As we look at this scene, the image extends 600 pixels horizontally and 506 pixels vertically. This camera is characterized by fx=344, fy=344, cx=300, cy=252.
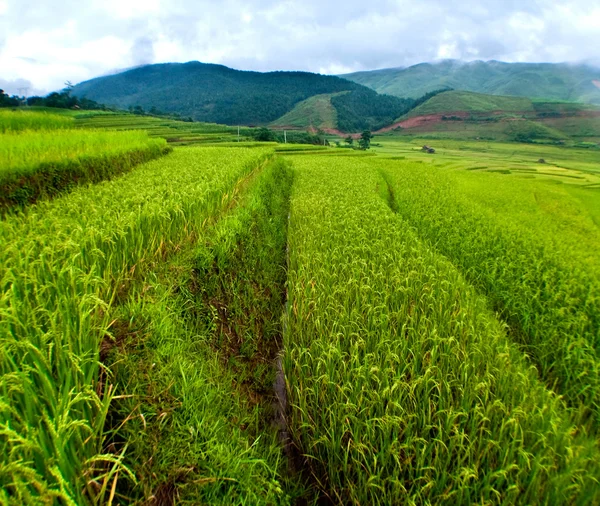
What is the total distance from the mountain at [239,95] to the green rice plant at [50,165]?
9510 centimetres

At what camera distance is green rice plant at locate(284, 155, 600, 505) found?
192 cm

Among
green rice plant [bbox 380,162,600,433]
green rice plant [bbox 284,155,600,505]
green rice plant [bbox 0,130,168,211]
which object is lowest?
green rice plant [bbox 380,162,600,433]

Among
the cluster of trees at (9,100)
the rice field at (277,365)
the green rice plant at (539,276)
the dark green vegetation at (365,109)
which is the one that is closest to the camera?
the rice field at (277,365)

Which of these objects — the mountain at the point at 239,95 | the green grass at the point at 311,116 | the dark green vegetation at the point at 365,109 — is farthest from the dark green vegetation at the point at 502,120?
the green grass at the point at 311,116

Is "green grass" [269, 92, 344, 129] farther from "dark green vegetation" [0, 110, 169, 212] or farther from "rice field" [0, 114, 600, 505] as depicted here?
"rice field" [0, 114, 600, 505]

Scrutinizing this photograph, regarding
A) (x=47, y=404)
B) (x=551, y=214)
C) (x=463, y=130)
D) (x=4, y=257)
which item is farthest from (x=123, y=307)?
(x=463, y=130)

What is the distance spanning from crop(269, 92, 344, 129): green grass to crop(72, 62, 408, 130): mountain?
0.98 metres

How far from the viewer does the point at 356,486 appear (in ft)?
6.69

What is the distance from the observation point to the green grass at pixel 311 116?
102m

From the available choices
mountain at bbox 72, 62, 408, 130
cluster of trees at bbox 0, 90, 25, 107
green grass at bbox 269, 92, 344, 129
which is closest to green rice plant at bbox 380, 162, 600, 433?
cluster of trees at bbox 0, 90, 25, 107

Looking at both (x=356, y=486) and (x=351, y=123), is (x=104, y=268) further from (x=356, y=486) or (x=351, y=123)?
(x=351, y=123)

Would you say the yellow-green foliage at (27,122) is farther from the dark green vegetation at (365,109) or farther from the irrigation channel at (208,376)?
the dark green vegetation at (365,109)

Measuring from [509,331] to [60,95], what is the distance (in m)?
58.5

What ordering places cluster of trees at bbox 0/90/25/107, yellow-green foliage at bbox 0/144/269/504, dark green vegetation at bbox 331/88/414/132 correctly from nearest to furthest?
yellow-green foliage at bbox 0/144/269/504, cluster of trees at bbox 0/90/25/107, dark green vegetation at bbox 331/88/414/132
